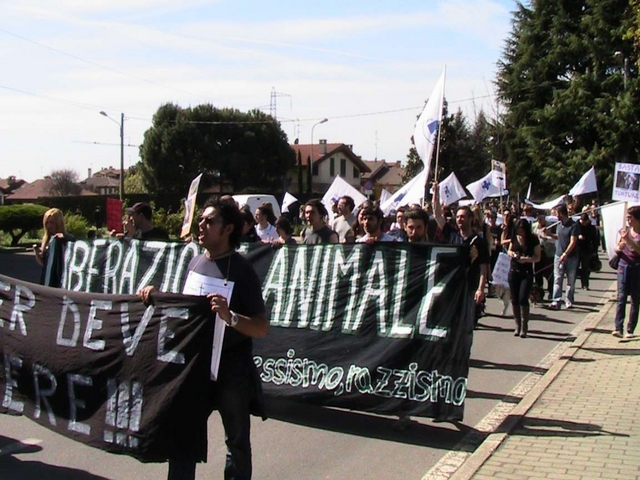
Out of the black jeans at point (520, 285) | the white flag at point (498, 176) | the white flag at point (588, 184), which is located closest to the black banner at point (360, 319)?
the black jeans at point (520, 285)

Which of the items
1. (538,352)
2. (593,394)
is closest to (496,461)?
(593,394)

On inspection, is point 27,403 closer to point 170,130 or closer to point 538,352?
point 538,352

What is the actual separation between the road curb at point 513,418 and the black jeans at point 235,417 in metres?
1.55

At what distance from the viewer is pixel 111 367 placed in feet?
16.5

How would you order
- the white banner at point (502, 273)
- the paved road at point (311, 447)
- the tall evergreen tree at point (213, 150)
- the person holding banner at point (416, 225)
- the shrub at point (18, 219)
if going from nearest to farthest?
the paved road at point (311, 447), the person holding banner at point (416, 225), the white banner at point (502, 273), the shrub at point (18, 219), the tall evergreen tree at point (213, 150)

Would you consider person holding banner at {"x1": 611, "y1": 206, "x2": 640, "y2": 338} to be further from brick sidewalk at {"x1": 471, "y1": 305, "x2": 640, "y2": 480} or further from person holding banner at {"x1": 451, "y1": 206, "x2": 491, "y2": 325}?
person holding banner at {"x1": 451, "y1": 206, "x2": 491, "y2": 325}

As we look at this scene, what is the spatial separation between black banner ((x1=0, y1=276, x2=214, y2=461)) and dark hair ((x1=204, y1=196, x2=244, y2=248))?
390 mm

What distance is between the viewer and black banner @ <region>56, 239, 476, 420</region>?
6477mm

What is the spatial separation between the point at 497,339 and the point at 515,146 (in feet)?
119

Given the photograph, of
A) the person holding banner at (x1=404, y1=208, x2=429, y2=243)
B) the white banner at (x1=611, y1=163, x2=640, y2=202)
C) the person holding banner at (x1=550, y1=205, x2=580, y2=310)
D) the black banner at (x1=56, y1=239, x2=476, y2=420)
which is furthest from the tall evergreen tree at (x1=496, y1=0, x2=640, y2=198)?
the black banner at (x1=56, y1=239, x2=476, y2=420)

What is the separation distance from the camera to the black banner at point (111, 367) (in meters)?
4.56

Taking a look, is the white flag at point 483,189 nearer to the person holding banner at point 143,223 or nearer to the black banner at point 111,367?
the person holding banner at point 143,223

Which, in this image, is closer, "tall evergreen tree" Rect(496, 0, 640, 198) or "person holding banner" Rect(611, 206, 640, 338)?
"person holding banner" Rect(611, 206, 640, 338)

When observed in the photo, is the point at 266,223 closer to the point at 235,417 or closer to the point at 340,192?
the point at 235,417
